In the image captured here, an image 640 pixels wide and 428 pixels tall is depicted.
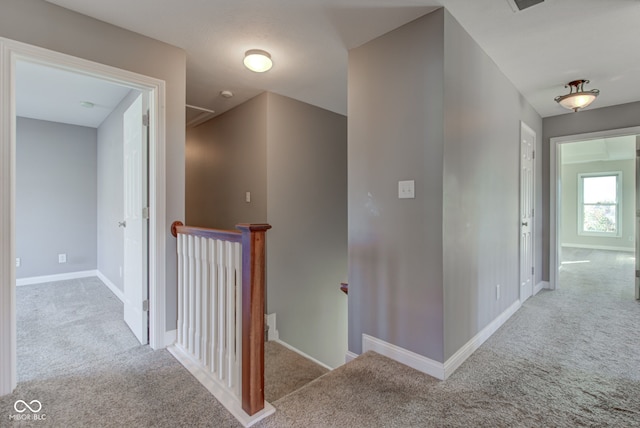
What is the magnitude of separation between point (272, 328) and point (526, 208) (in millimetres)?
3248

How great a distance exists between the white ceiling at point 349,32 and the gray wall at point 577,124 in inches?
23.5

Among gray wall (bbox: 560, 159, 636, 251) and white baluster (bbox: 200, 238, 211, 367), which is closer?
white baluster (bbox: 200, 238, 211, 367)

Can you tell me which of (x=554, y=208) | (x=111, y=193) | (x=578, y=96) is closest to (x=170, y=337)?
(x=111, y=193)

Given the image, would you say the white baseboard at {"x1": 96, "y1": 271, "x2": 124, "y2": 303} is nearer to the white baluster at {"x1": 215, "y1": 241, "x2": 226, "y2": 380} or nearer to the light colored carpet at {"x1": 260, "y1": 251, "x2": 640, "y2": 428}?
the white baluster at {"x1": 215, "y1": 241, "x2": 226, "y2": 380}

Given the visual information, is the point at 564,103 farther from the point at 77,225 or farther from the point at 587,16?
the point at 77,225

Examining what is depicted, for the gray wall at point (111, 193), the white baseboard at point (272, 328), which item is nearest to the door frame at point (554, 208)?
the white baseboard at point (272, 328)

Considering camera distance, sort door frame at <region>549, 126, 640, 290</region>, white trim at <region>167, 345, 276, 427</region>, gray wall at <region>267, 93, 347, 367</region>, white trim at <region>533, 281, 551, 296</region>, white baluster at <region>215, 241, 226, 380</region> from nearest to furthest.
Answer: white trim at <region>167, 345, 276, 427</region> < white baluster at <region>215, 241, 226, 380</region> < gray wall at <region>267, 93, 347, 367</region> < white trim at <region>533, 281, 551, 296</region> < door frame at <region>549, 126, 640, 290</region>

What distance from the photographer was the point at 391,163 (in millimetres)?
2195

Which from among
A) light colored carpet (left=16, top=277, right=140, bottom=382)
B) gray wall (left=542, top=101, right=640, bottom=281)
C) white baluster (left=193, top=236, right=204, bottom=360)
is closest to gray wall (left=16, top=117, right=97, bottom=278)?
light colored carpet (left=16, top=277, right=140, bottom=382)

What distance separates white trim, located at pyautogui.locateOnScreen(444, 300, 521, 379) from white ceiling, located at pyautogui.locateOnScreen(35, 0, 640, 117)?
7.50 feet

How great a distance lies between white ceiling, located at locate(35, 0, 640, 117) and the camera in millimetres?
1935

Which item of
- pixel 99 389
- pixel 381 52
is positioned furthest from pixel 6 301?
pixel 381 52

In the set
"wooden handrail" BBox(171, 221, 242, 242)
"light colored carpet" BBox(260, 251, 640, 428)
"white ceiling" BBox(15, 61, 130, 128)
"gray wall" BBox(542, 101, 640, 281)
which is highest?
"white ceiling" BBox(15, 61, 130, 128)

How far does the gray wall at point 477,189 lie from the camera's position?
6.64ft
